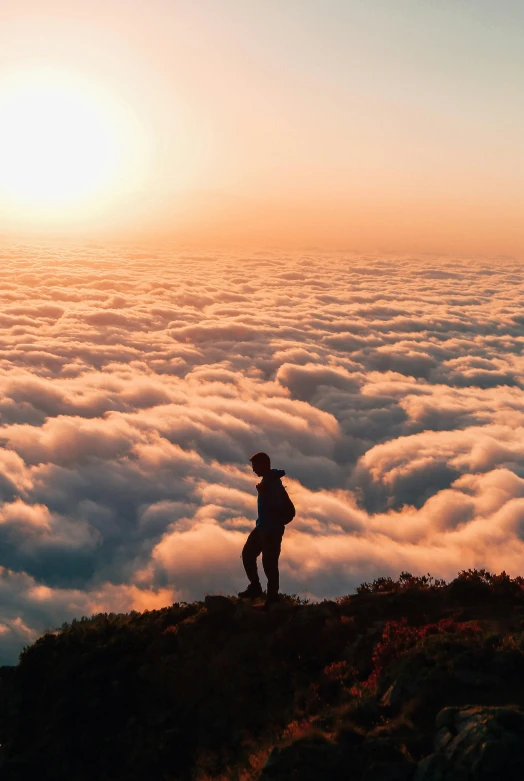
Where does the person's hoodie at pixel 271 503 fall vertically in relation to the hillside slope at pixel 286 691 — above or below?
above

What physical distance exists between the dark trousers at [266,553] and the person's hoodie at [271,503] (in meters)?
0.15

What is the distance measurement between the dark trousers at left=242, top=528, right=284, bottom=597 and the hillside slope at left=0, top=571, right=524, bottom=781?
0.52 metres

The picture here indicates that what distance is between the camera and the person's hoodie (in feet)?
34.9

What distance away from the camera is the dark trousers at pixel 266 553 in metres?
10.7

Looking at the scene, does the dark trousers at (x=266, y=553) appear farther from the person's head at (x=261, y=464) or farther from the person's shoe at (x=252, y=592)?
the person's head at (x=261, y=464)

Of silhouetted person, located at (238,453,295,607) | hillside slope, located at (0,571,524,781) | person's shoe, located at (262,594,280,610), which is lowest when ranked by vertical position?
hillside slope, located at (0,571,524,781)

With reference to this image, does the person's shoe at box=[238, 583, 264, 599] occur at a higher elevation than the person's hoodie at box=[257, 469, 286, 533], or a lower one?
lower

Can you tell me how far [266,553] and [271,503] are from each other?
947 mm

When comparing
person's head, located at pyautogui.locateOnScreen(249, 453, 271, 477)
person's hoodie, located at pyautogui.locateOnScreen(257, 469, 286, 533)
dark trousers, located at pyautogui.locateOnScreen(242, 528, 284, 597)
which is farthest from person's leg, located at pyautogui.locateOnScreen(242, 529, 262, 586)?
person's head, located at pyautogui.locateOnScreen(249, 453, 271, 477)

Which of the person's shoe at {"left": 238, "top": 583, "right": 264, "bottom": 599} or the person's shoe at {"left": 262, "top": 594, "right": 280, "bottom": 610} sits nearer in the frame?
the person's shoe at {"left": 262, "top": 594, "right": 280, "bottom": 610}

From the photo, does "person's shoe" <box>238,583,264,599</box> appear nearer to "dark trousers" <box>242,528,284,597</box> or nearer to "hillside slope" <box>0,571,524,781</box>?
"dark trousers" <box>242,528,284,597</box>

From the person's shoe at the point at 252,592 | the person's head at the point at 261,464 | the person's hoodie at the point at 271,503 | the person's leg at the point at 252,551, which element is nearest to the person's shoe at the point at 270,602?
the person's shoe at the point at 252,592

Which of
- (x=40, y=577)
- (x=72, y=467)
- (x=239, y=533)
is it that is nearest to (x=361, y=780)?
(x=239, y=533)

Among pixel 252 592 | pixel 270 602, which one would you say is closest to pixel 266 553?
pixel 270 602
